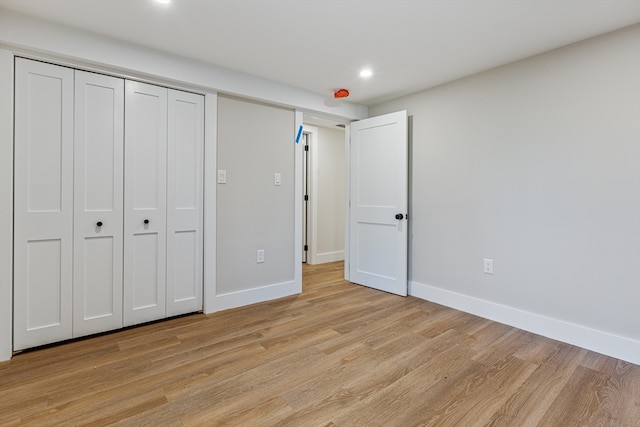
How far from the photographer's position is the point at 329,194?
533 cm

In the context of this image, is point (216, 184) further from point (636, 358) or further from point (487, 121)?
point (636, 358)

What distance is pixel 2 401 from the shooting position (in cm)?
161

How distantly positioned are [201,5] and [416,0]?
4.25 ft

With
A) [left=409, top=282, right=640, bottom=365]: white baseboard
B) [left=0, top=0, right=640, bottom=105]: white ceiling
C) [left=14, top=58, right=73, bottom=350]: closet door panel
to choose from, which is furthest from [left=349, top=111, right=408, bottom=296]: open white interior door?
[left=14, top=58, right=73, bottom=350]: closet door panel

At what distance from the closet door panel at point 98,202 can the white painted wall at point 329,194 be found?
3.05 meters

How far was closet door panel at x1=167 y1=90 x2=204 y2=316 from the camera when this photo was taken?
2.69 metres

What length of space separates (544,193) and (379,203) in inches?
62.5

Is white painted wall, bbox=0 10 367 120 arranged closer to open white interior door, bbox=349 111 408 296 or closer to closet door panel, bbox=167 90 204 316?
closet door panel, bbox=167 90 204 316

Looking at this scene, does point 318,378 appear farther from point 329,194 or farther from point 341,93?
point 329,194

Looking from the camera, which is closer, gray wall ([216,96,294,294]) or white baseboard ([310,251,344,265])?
gray wall ([216,96,294,294])

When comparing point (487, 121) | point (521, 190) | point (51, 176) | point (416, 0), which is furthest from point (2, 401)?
point (487, 121)

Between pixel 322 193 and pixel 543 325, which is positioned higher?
pixel 322 193

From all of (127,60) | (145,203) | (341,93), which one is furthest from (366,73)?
(145,203)

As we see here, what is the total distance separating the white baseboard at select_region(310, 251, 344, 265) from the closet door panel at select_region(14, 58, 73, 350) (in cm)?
339
